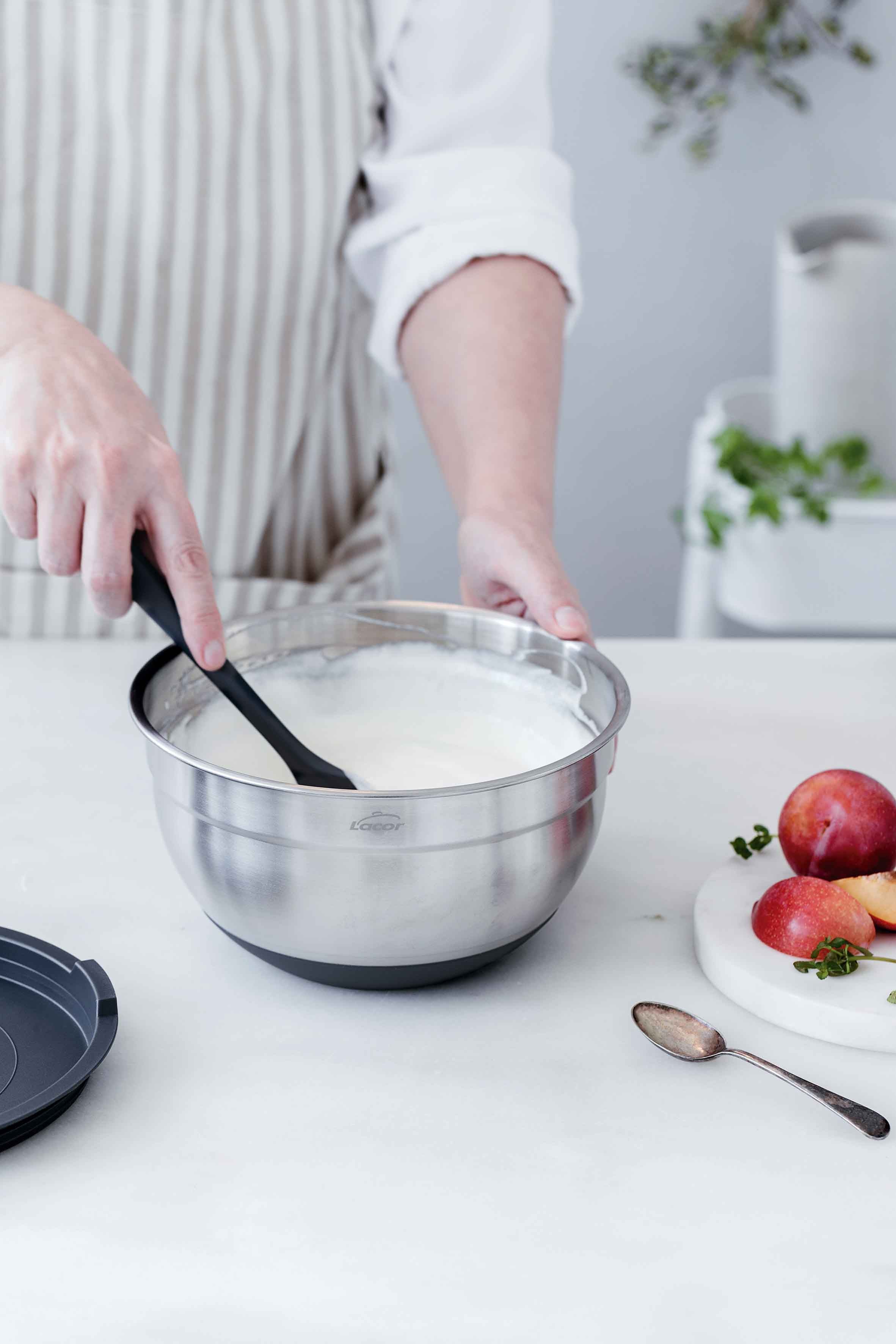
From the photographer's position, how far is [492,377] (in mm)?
930

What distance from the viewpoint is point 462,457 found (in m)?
0.93

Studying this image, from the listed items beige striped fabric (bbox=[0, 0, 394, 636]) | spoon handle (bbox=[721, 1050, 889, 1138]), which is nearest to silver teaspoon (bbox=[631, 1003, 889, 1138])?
spoon handle (bbox=[721, 1050, 889, 1138])

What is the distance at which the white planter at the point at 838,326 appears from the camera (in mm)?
1800

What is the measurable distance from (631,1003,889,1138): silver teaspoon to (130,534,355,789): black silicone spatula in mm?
178

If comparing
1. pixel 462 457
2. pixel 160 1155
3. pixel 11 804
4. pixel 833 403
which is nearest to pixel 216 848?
pixel 160 1155

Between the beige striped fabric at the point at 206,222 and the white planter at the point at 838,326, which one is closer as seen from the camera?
the beige striped fabric at the point at 206,222

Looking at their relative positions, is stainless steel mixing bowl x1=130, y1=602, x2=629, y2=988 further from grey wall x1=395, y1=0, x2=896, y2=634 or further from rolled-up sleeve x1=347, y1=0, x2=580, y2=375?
grey wall x1=395, y1=0, x2=896, y2=634

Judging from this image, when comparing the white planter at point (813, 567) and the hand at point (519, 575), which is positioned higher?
the hand at point (519, 575)

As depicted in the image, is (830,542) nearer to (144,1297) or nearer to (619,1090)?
(619,1090)

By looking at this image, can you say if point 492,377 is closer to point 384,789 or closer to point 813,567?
point 384,789

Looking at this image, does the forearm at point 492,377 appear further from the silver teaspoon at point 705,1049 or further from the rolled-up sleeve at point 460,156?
the silver teaspoon at point 705,1049

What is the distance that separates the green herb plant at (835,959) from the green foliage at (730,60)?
1845mm

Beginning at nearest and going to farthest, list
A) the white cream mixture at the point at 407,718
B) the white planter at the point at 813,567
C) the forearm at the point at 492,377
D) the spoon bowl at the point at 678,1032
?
1. the spoon bowl at the point at 678,1032
2. the white cream mixture at the point at 407,718
3. the forearm at the point at 492,377
4. the white planter at the point at 813,567

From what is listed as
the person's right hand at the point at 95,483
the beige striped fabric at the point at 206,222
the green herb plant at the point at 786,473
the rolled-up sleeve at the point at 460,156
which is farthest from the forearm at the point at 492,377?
the green herb plant at the point at 786,473
